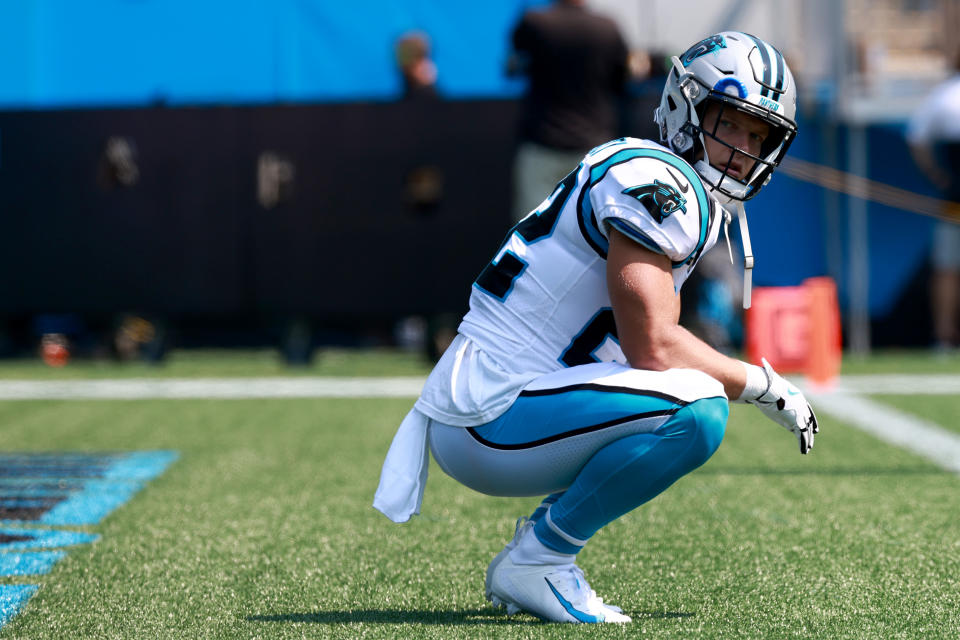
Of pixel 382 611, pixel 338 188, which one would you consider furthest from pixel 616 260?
pixel 338 188

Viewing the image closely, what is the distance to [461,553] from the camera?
2973 mm

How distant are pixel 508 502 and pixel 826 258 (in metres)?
5.38

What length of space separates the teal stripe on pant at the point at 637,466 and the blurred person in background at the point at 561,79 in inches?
165

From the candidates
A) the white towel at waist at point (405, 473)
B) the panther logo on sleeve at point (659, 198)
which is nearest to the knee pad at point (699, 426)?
the panther logo on sleeve at point (659, 198)

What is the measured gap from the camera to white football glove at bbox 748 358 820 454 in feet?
7.84

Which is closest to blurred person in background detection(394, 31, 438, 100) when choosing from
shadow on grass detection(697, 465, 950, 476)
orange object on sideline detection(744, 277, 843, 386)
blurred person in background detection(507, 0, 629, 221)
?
blurred person in background detection(507, 0, 629, 221)

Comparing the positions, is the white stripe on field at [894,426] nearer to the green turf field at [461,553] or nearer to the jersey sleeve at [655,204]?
the green turf field at [461,553]

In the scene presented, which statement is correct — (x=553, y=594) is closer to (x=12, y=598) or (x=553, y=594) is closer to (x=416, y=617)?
(x=416, y=617)

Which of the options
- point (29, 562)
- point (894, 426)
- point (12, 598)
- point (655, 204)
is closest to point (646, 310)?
point (655, 204)

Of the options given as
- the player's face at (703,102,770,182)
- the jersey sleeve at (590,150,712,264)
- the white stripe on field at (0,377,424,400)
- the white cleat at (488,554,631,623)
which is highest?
the player's face at (703,102,770,182)

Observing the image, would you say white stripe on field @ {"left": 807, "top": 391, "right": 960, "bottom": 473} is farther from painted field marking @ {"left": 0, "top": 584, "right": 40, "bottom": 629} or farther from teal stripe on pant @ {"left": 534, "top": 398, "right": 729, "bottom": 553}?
painted field marking @ {"left": 0, "top": 584, "right": 40, "bottom": 629}

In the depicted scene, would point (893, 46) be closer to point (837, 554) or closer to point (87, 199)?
point (87, 199)

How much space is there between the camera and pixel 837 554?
291cm

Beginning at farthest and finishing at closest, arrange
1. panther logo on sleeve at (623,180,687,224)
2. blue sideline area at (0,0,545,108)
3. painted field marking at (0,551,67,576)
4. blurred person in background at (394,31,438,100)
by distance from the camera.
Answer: blue sideline area at (0,0,545,108) < blurred person in background at (394,31,438,100) < painted field marking at (0,551,67,576) < panther logo on sleeve at (623,180,687,224)
